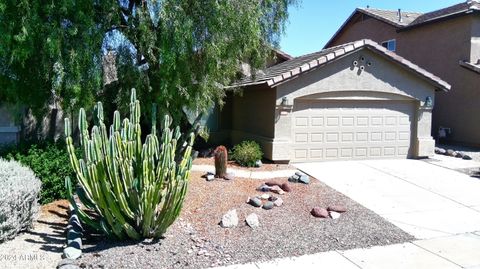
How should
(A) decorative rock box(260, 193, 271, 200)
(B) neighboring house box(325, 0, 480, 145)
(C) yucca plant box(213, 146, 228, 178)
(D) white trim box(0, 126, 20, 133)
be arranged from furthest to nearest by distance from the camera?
(B) neighboring house box(325, 0, 480, 145) < (D) white trim box(0, 126, 20, 133) < (C) yucca plant box(213, 146, 228, 178) < (A) decorative rock box(260, 193, 271, 200)

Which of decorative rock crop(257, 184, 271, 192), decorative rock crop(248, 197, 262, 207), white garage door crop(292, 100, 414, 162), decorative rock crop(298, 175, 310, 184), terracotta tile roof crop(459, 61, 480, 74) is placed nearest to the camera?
decorative rock crop(248, 197, 262, 207)

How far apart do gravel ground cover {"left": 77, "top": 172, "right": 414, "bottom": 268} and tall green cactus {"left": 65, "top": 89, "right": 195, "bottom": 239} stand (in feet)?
1.10

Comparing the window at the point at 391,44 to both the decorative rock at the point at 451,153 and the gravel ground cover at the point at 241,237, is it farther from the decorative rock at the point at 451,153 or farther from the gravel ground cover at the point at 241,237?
the gravel ground cover at the point at 241,237

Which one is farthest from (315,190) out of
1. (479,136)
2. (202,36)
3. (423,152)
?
(479,136)

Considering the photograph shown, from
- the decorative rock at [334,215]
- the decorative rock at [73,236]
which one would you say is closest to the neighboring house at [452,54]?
the decorative rock at [334,215]

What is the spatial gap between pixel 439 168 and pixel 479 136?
17.7 feet

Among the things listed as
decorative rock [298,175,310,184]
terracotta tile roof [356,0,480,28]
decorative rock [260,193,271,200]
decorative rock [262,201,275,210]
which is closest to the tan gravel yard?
decorative rock [262,201,275,210]

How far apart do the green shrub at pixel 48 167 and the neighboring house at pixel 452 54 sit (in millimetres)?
15836

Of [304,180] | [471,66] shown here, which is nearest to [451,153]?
[471,66]

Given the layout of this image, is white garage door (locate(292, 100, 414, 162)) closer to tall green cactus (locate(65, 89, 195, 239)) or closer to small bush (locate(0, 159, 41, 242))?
tall green cactus (locate(65, 89, 195, 239))

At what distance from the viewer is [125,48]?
8.55 metres

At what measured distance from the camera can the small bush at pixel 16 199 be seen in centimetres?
565

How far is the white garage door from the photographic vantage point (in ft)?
40.7

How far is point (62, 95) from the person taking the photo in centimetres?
786
